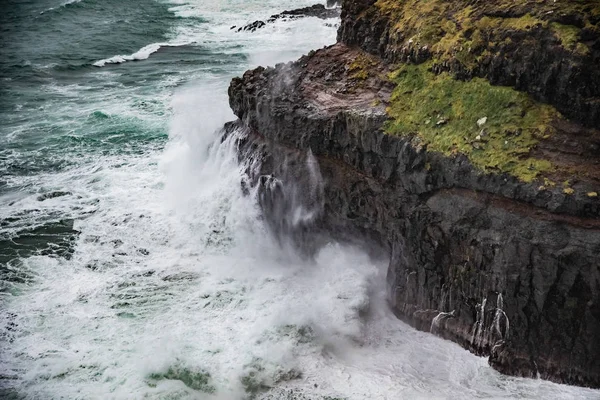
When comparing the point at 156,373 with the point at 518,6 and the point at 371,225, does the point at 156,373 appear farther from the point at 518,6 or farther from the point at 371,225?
the point at 518,6

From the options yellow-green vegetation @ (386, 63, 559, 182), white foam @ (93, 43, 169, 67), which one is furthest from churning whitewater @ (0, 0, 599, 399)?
Answer: white foam @ (93, 43, 169, 67)

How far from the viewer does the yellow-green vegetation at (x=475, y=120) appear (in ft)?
29.5

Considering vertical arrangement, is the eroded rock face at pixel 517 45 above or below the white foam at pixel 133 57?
above

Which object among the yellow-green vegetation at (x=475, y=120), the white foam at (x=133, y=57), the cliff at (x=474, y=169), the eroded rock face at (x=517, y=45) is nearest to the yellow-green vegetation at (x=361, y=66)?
the cliff at (x=474, y=169)

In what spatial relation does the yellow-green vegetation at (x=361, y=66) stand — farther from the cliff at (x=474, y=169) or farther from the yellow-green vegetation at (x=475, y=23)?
the yellow-green vegetation at (x=475, y=23)

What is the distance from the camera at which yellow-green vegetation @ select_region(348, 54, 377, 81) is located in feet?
38.9

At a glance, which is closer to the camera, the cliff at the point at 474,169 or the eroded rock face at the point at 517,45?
the cliff at the point at 474,169

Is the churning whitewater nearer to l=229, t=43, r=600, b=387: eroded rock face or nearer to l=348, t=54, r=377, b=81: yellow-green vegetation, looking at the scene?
l=229, t=43, r=600, b=387: eroded rock face

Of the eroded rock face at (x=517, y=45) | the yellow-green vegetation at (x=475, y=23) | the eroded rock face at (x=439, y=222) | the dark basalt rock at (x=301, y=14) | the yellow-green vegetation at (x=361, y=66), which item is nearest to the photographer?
the eroded rock face at (x=439, y=222)

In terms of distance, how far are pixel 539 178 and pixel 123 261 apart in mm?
8779

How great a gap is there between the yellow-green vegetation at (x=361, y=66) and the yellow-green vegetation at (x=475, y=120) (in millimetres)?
1180

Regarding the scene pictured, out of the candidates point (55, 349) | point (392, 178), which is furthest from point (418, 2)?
point (55, 349)

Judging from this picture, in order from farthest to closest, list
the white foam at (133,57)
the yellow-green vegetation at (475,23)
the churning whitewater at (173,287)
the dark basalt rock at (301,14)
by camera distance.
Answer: the dark basalt rock at (301,14) < the white foam at (133,57) < the churning whitewater at (173,287) < the yellow-green vegetation at (475,23)

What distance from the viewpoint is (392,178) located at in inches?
405
